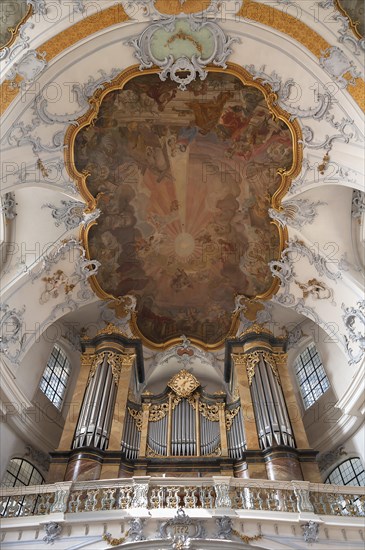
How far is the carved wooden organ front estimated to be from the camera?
13.1 meters

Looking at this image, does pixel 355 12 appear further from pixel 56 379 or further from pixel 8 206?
pixel 56 379

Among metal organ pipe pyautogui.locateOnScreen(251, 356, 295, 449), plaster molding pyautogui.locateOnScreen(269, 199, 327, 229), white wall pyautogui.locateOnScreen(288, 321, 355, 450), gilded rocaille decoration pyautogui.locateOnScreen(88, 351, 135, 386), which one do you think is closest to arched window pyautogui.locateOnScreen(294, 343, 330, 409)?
white wall pyautogui.locateOnScreen(288, 321, 355, 450)

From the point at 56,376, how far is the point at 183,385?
14.2 feet

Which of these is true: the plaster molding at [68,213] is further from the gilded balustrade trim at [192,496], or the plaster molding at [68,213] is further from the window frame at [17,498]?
the gilded balustrade trim at [192,496]

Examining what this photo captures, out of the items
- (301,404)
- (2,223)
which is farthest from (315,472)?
(2,223)

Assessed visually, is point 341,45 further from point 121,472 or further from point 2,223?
point 121,472

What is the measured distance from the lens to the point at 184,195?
15.4 m

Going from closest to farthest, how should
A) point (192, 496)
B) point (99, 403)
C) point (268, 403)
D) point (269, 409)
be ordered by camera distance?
1. point (192, 496)
2. point (269, 409)
3. point (268, 403)
4. point (99, 403)

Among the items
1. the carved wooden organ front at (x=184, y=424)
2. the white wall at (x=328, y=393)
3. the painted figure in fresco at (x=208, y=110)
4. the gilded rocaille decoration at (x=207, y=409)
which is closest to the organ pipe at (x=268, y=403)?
the carved wooden organ front at (x=184, y=424)

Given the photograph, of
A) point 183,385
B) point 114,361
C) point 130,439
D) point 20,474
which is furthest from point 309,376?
point 20,474

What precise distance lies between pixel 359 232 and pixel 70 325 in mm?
10242

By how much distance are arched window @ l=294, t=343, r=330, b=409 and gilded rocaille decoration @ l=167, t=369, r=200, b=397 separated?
3632mm

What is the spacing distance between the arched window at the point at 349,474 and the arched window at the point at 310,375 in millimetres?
2196

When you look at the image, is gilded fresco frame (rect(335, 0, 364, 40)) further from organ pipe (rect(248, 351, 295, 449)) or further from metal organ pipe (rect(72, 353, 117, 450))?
metal organ pipe (rect(72, 353, 117, 450))
